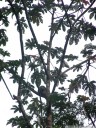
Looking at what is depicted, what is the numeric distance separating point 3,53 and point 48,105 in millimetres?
1640

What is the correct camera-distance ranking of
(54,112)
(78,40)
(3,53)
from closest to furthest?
(3,53) → (54,112) → (78,40)

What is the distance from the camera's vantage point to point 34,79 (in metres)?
8.23

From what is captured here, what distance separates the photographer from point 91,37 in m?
7.79

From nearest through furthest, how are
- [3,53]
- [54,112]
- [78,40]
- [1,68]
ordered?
[1,68] < [3,53] < [54,112] < [78,40]

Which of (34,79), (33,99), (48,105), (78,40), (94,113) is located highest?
(78,40)

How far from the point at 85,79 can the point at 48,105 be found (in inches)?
52.4

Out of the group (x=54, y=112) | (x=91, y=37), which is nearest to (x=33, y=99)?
(x=54, y=112)

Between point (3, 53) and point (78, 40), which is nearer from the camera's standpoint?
point (3, 53)

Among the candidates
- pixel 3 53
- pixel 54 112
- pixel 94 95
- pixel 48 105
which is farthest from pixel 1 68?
pixel 94 95

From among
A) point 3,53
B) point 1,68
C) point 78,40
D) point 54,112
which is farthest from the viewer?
→ point 78,40

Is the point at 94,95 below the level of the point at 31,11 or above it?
below

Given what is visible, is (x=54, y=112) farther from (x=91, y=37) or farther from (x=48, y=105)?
(x=91, y=37)

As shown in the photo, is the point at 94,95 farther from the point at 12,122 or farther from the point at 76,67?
the point at 12,122

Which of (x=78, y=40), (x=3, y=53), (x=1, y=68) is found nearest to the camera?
(x=1, y=68)
